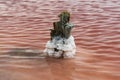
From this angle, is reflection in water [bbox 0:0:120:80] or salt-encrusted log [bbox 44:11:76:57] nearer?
reflection in water [bbox 0:0:120:80]

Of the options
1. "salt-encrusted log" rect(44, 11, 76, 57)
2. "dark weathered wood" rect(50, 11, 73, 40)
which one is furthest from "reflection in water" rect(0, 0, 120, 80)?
"dark weathered wood" rect(50, 11, 73, 40)

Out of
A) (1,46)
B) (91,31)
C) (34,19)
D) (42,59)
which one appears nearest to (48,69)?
(42,59)

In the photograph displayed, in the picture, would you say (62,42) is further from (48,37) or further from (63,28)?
(48,37)

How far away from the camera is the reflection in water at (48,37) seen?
582 cm

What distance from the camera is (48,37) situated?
771 centimetres

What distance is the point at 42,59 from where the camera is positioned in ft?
21.0

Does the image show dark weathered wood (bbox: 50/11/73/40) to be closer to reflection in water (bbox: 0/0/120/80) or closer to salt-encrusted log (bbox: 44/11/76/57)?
salt-encrusted log (bbox: 44/11/76/57)

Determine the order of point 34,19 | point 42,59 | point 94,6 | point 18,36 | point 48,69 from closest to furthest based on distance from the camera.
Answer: point 48,69 < point 42,59 < point 18,36 < point 34,19 < point 94,6

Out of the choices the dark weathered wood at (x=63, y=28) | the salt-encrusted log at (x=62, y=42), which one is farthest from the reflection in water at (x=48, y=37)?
the dark weathered wood at (x=63, y=28)

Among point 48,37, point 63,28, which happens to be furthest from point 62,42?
point 48,37

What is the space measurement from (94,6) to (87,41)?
3.85 metres

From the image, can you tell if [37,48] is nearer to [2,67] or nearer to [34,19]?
[2,67]

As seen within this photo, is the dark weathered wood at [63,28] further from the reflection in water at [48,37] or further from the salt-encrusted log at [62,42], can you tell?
the reflection in water at [48,37]

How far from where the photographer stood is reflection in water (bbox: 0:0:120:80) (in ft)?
19.1
